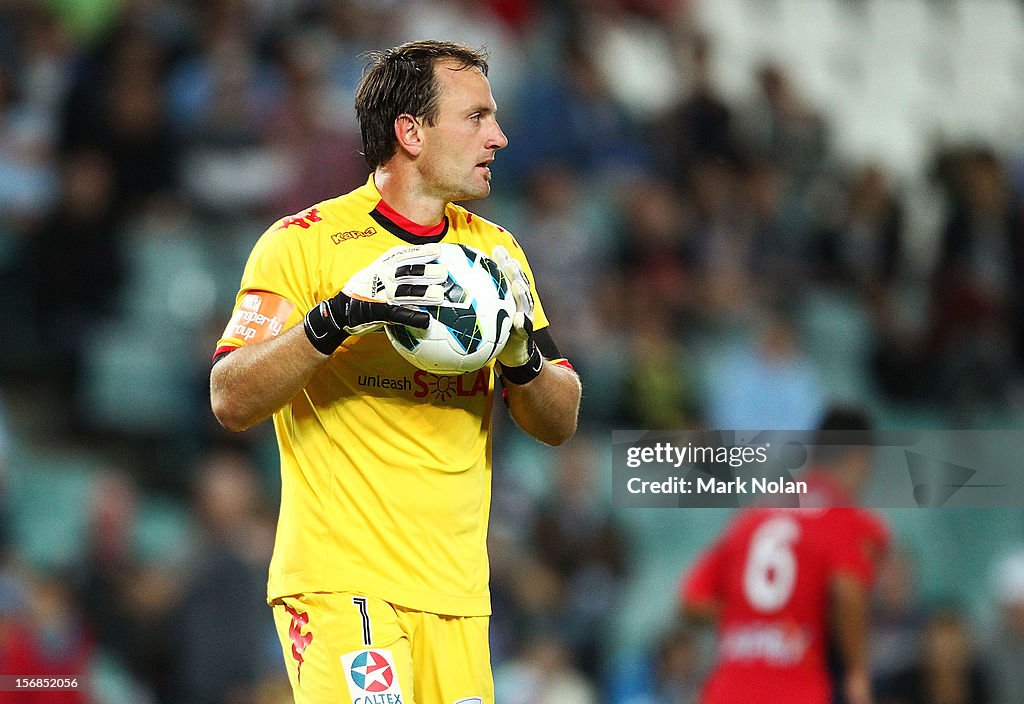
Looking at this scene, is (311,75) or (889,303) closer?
(311,75)

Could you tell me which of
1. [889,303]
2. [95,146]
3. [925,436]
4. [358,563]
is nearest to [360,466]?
[358,563]

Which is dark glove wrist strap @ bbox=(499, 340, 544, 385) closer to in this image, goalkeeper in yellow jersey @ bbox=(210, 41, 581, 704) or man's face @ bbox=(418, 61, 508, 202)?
goalkeeper in yellow jersey @ bbox=(210, 41, 581, 704)

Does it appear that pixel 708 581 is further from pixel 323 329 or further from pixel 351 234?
pixel 323 329

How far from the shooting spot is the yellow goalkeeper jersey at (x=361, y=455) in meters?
3.23

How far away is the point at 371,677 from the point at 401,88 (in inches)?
53.3

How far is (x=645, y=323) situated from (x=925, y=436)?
337 centimetres

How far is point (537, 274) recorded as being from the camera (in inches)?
317

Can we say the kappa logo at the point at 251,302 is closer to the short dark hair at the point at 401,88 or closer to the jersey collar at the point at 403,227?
the jersey collar at the point at 403,227

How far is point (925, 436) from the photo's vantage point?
16.1ft

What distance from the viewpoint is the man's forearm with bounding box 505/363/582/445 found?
11.0ft

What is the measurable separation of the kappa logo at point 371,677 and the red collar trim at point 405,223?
38.1 inches

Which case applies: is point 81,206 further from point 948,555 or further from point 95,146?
point 948,555

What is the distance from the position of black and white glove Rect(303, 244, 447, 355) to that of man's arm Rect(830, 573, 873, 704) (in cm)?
298

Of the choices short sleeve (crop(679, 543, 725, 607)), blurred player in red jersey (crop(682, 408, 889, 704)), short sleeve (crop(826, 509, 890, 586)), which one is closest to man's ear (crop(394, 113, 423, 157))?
blurred player in red jersey (crop(682, 408, 889, 704))
